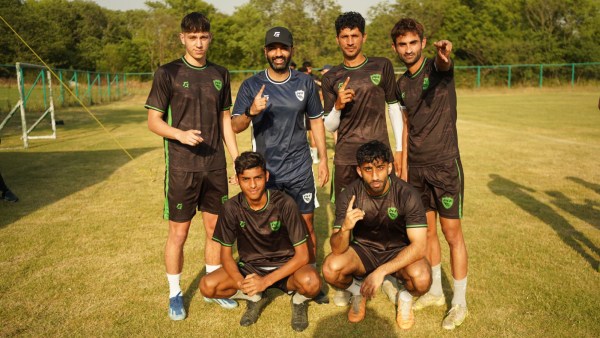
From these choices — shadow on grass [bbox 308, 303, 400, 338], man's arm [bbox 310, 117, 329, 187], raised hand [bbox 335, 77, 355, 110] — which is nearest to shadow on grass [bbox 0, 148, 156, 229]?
man's arm [bbox 310, 117, 329, 187]

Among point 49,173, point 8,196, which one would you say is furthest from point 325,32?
point 8,196

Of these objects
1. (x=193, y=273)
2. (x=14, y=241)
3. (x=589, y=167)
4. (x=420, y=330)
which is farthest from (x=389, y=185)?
(x=589, y=167)

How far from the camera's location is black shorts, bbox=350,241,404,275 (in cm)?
421

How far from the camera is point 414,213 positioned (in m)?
3.91

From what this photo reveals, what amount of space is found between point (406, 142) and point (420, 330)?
1.71 meters

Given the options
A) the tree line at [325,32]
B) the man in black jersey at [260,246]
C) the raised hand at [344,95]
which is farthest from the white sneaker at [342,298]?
the tree line at [325,32]

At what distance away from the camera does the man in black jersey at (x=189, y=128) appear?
4.02 metres

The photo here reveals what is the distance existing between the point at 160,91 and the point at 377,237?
7.63 ft

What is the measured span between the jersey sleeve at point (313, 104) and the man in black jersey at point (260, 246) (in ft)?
2.75

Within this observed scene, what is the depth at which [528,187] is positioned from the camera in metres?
8.79

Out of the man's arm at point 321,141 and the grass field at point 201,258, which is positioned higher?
the man's arm at point 321,141

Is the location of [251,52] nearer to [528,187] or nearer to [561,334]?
[528,187]

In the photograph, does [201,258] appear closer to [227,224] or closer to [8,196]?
[227,224]

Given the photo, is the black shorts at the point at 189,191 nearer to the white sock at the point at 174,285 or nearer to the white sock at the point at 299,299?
the white sock at the point at 174,285
